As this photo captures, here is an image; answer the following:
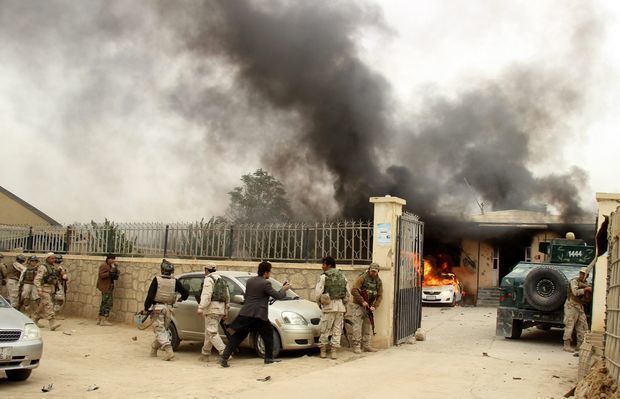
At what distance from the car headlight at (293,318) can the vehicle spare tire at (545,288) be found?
486 centimetres

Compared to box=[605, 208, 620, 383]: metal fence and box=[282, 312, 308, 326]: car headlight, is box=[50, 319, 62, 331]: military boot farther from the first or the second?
box=[605, 208, 620, 383]: metal fence

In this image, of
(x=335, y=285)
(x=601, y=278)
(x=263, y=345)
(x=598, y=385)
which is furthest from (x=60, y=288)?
(x=598, y=385)

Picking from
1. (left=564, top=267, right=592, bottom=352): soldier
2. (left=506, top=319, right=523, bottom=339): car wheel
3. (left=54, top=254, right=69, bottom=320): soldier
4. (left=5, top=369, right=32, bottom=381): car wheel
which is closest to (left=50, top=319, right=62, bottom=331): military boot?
(left=54, top=254, right=69, bottom=320): soldier

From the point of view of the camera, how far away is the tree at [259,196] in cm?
2450

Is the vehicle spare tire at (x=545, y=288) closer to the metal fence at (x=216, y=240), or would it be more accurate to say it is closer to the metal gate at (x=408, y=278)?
the metal gate at (x=408, y=278)

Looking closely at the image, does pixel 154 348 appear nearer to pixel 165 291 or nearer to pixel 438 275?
pixel 165 291

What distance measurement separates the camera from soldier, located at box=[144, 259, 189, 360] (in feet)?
32.4

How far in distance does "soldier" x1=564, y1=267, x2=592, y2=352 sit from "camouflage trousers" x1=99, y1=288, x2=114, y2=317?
1036 cm

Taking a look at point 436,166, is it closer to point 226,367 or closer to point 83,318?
point 83,318

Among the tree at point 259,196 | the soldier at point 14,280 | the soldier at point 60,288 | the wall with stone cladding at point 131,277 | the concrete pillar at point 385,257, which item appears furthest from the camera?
the tree at point 259,196

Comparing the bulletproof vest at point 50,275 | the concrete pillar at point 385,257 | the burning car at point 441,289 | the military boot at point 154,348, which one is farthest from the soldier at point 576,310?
the bulletproof vest at point 50,275

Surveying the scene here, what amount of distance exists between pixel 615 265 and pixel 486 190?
22.8m

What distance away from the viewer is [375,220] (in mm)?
11109

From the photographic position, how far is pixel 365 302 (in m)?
10.3
